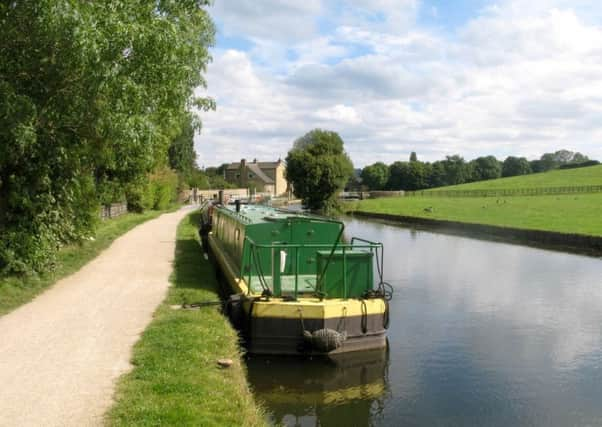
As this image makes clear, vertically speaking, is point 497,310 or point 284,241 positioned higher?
point 284,241

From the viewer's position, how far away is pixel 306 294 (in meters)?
10.3

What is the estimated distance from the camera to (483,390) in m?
8.77

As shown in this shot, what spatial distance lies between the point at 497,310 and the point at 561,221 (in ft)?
74.0

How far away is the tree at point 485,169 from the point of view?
123 m

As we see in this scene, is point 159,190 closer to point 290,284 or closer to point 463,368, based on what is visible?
point 290,284

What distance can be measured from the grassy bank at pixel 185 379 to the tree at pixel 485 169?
119 metres

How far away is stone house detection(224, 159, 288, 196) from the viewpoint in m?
108

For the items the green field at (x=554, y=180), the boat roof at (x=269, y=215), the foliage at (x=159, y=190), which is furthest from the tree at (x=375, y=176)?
the boat roof at (x=269, y=215)

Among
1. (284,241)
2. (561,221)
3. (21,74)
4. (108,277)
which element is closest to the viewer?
(21,74)

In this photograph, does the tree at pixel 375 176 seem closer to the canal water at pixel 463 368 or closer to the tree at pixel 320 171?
the tree at pixel 320 171

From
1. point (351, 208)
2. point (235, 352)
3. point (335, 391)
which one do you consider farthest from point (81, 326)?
point (351, 208)

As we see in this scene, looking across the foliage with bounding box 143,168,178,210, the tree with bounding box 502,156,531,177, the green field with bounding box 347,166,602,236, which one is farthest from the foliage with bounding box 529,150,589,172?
the foliage with bounding box 143,168,178,210

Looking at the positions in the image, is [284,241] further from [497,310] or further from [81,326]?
[497,310]

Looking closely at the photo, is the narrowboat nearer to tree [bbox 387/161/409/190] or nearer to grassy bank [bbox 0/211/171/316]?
grassy bank [bbox 0/211/171/316]
